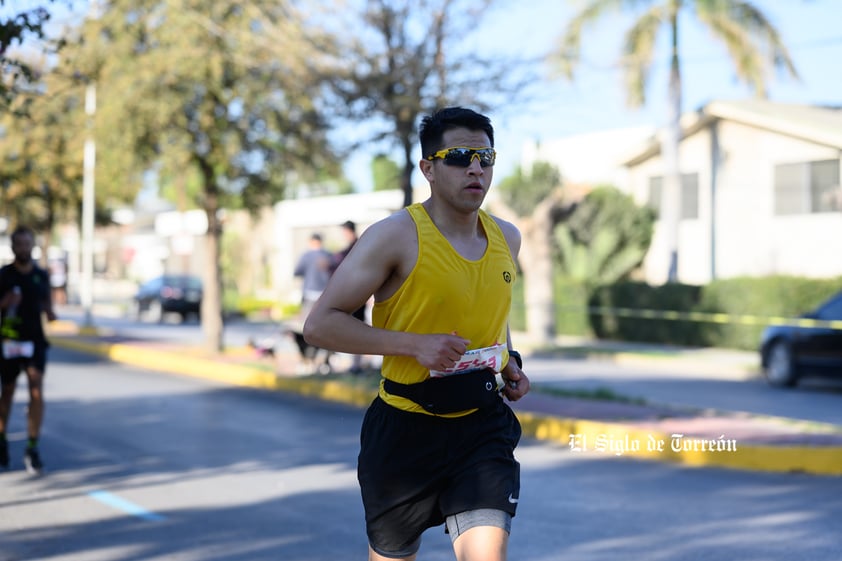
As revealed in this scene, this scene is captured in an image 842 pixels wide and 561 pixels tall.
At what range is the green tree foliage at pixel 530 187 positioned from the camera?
36.2 metres

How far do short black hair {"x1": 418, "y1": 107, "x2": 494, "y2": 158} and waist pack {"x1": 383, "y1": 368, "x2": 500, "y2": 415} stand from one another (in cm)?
76

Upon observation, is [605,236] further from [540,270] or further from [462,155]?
[462,155]

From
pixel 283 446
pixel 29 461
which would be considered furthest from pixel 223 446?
pixel 29 461

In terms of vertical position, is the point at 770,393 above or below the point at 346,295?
below

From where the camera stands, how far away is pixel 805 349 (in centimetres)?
1645

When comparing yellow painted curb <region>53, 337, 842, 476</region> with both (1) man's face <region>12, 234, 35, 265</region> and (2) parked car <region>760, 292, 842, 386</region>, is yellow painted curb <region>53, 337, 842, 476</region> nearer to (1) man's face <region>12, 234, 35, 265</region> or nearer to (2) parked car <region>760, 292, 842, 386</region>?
(1) man's face <region>12, 234, 35, 265</region>

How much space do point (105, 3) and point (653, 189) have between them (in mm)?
18411

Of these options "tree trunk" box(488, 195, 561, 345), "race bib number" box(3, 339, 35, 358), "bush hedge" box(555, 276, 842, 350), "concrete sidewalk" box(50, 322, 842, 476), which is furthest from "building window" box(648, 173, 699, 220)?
"race bib number" box(3, 339, 35, 358)

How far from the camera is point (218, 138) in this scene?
19109 mm

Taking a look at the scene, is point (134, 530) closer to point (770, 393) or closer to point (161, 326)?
point (770, 393)

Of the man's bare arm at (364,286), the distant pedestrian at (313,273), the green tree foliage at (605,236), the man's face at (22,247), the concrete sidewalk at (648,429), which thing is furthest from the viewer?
the green tree foliage at (605,236)

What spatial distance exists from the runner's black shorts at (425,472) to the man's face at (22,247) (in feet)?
19.4

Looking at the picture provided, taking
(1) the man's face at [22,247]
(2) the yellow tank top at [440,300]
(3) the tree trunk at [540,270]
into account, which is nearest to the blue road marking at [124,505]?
(1) the man's face at [22,247]

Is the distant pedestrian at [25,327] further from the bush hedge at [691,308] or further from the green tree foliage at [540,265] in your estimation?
the green tree foliage at [540,265]
